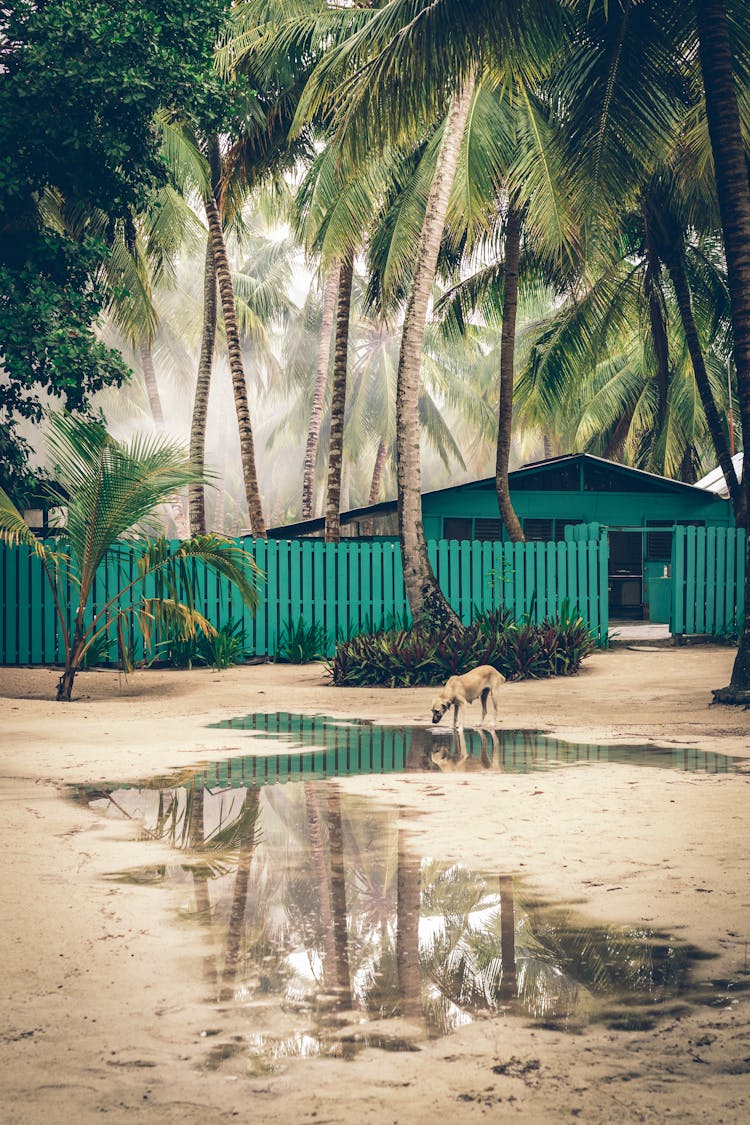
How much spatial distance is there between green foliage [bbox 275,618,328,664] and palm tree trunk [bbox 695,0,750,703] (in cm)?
748

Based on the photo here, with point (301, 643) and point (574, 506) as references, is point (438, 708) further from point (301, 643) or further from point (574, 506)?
point (574, 506)

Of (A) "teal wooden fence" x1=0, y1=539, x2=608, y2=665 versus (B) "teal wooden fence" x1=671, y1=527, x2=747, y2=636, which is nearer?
(A) "teal wooden fence" x1=0, y1=539, x2=608, y2=665

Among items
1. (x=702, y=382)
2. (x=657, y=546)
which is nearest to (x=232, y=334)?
(x=702, y=382)

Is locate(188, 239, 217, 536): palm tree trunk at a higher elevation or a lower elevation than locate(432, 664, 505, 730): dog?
higher

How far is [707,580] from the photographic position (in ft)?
68.3

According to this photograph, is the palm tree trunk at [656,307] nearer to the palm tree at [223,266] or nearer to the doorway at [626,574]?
the doorway at [626,574]

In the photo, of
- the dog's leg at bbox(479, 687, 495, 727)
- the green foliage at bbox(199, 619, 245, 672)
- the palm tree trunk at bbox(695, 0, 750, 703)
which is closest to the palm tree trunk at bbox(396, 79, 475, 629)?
the green foliage at bbox(199, 619, 245, 672)

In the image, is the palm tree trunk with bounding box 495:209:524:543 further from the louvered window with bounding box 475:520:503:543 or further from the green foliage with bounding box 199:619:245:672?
the green foliage with bounding box 199:619:245:672

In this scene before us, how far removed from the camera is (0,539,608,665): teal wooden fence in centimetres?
1756

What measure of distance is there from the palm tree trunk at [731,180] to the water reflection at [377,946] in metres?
7.34

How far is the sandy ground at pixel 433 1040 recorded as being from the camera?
3.22m

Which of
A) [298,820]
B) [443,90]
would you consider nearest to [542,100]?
[443,90]

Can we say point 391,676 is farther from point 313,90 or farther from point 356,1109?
point 356,1109

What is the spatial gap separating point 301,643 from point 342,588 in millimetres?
1198
